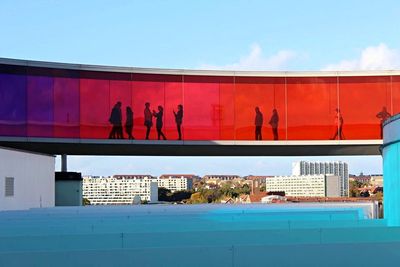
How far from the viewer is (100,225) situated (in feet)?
36.0

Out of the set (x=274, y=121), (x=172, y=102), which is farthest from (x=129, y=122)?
(x=274, y=121)

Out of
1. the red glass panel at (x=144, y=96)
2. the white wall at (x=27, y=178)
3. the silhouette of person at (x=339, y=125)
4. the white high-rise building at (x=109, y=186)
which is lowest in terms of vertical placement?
the white high-rise building at (x=109, y=186)

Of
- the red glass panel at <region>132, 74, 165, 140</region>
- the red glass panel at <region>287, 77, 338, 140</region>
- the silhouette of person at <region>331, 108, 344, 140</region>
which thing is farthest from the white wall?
the silhouette of person at <region>331, 108, 344, 140</region>

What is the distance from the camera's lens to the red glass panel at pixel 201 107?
100 ft

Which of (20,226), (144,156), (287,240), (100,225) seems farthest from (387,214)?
(144,156)

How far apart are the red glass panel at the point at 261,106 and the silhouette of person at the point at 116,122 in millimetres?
5650

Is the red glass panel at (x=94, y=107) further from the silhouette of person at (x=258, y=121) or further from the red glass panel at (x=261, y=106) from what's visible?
the silhouette of person at (x=258, y=121)

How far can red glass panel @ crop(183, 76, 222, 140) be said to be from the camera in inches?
1205

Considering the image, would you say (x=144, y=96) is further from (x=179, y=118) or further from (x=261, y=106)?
(x=261, y=106)

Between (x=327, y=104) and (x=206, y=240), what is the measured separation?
74.2ft

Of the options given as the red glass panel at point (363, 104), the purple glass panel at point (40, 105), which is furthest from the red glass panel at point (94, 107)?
the red glass panel at point (363, 104)

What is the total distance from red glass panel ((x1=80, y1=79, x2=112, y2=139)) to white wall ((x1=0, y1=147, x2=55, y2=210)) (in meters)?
4.04

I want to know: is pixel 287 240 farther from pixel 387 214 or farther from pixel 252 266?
pixel 387 214

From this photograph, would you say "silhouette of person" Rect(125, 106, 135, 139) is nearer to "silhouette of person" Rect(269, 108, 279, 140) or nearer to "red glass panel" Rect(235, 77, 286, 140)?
"red glass panel" Rect(235, 77, 286, 140)
